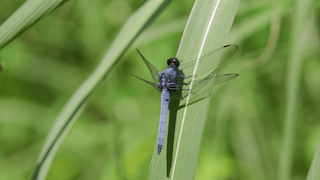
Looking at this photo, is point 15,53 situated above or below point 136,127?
above

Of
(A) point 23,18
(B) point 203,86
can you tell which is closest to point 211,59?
(B) point 203,86

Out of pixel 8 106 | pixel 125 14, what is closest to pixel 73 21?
pixel 125 14

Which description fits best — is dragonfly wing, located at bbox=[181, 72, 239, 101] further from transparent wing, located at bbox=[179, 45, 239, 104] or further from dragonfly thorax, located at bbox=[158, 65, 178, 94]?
dragonfly thorax, located at bbox=[158, 65, 178, 94]

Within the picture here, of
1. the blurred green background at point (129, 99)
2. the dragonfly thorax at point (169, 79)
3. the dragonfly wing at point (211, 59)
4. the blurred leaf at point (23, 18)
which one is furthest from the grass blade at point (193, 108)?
the blurred green background at point (129, 99)

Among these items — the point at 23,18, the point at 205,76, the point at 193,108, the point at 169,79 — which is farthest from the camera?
the point at 169,79

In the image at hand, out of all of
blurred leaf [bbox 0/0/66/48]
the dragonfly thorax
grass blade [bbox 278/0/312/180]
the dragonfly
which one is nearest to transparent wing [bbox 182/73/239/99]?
the dragonfly

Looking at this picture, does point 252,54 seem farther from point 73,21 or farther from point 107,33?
point 73,21

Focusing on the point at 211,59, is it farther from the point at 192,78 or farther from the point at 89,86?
the point at 89,86
